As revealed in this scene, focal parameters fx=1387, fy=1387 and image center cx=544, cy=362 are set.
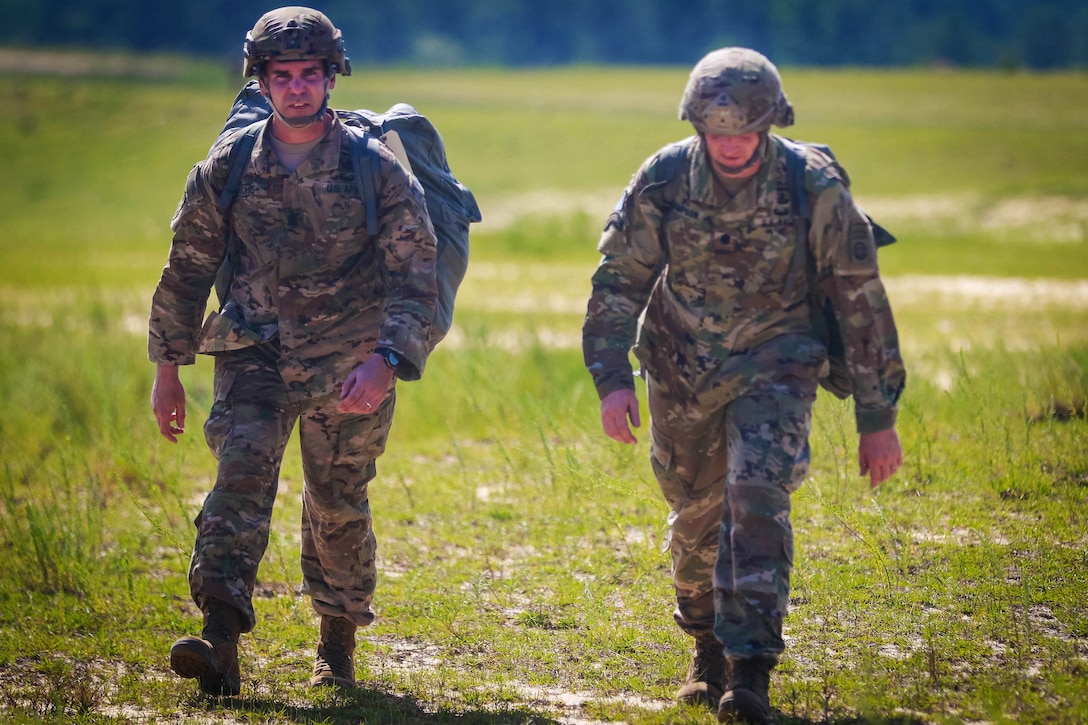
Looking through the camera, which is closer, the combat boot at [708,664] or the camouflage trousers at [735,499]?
the camouflage trousers at [735,499]

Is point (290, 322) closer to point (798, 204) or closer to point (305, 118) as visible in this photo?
point (305, 118)

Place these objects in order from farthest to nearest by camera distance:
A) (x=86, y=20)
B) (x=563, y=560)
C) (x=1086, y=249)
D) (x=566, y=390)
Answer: (x=86, y=20) < (x=1086, y=249) < (x=566, y=390) < (x=563, y=560)

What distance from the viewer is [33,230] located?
35938 millimetres

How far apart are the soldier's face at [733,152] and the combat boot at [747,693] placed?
144 centimetres

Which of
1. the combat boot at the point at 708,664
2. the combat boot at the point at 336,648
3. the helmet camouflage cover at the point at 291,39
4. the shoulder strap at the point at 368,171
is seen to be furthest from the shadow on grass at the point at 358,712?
the helmet camouflage cover at the point at 291,39

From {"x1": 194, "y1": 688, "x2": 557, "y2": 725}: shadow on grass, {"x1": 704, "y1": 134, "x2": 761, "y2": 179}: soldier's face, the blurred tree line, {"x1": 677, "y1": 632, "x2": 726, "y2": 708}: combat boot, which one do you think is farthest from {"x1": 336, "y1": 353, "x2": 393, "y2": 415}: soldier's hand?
the blurred tree line

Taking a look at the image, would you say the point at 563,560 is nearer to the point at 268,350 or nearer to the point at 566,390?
the point at 268,350

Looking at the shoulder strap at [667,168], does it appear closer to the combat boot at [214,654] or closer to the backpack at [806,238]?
the backpack at [806,238]

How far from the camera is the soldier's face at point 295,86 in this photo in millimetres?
4430

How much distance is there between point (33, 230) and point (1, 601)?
32350mm

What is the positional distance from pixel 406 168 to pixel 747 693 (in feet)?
6.79

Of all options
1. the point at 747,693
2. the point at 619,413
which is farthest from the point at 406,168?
the point at 747,693

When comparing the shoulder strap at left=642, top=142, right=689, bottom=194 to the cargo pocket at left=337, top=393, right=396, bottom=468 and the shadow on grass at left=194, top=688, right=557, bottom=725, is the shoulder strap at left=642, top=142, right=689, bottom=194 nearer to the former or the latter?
the cargo pocket at left=337, top=393, right=396, bottom=468

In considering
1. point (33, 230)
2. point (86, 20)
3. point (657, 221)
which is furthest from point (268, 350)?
point (86, 20)
